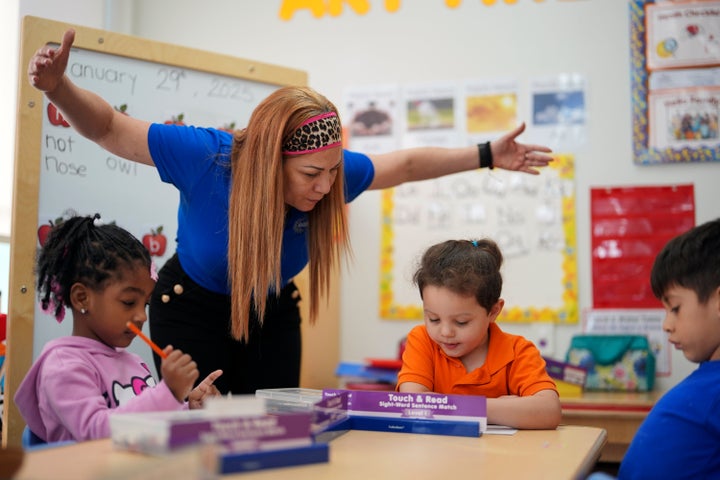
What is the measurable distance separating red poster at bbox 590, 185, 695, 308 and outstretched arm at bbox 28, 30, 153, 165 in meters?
2.00

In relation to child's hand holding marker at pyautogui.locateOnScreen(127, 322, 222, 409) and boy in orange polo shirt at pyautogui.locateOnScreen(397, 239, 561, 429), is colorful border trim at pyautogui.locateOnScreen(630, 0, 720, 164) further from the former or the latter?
child's hand holding marker at pyautogui.locateOnScreen(127, 322, 222, 409)

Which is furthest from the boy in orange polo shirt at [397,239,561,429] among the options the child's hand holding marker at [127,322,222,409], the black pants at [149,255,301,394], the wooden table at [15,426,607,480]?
the child's hand holding marker at [127,322,222,409]

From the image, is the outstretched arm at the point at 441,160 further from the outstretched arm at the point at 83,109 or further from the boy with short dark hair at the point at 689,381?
the boy with short dark hair at the point at 689,381

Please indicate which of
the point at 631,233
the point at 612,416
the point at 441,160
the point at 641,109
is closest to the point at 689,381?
the point at 441,160

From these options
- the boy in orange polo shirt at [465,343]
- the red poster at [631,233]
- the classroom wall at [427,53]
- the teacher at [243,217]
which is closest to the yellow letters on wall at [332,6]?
the classroom wall at [427,53]

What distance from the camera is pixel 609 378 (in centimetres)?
298

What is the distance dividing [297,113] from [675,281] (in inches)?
33.5

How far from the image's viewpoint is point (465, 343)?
1.67 metres

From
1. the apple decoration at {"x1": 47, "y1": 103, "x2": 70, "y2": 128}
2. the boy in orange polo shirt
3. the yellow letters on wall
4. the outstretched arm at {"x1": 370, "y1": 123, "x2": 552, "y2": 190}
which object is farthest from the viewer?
the yellow letters on wall

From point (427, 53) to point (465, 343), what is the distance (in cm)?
202

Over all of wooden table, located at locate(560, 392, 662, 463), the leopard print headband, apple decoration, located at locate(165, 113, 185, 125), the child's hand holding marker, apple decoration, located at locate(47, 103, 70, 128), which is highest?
apple decoration, located at locate(165, 113, 185, 125)

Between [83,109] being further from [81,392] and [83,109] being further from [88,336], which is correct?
[81,392]

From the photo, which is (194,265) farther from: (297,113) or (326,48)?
(326,48)

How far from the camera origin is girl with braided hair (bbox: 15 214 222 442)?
1.35 meters
